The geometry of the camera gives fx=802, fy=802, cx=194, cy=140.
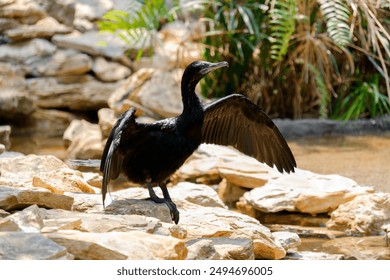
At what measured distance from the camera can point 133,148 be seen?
4.18m

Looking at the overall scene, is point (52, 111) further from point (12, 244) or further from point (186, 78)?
point (12, 244)

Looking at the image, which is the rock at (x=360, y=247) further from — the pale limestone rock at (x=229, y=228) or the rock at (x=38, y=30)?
the rock at (x=38, y=30)

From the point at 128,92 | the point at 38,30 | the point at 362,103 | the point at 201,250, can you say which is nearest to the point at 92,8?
the point at 38,30

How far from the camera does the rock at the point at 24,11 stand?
9836mm

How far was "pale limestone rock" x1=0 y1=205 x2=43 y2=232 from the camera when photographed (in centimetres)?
332

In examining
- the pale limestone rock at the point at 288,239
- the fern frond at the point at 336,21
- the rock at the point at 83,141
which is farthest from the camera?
the rock at the point at 83,141

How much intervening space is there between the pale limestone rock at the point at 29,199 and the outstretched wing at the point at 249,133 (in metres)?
1.06

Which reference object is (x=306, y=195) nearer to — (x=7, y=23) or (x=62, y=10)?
(x=7, y=23)

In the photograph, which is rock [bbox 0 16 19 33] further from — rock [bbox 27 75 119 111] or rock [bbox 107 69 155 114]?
rock [bbox 107 69 155 114]

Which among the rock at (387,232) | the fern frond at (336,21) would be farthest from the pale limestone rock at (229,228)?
the fern frond at (336,21)

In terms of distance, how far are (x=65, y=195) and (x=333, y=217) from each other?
2.12 m

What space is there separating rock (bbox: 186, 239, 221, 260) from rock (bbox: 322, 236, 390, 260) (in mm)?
1250

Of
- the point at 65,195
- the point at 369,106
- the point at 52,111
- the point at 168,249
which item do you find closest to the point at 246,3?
the point at 369,106

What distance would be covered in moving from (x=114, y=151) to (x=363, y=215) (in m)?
2.08
